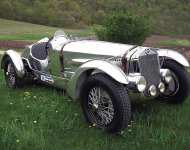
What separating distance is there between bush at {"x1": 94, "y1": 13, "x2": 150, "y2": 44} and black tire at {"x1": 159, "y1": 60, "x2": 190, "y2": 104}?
6892mm

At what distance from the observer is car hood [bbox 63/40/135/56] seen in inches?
275

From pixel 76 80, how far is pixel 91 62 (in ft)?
1.27

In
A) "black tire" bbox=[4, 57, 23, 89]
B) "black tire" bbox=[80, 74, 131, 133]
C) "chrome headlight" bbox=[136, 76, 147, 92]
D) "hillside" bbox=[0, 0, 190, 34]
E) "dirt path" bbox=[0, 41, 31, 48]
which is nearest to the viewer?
"black tire" bbox=[80, 74, 131, 133]

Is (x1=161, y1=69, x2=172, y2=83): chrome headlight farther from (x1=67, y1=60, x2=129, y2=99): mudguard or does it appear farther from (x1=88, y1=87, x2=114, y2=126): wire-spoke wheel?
(x1=88, y1=87, x2=114, y2=126): wire-spoke wheel

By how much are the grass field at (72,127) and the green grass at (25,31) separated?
15.7 metres

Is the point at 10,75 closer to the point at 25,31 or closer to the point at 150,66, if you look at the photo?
the point at 150,66

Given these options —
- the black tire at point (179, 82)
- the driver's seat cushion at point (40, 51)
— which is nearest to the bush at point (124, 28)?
the driver's seat cushion at point (40, 51)

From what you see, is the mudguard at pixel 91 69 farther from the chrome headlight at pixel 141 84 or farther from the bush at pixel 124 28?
the bush at pixel 124 28

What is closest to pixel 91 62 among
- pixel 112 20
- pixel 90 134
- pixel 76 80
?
pixel 76 80

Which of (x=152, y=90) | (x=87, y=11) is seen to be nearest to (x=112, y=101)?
(x=152, y=90)

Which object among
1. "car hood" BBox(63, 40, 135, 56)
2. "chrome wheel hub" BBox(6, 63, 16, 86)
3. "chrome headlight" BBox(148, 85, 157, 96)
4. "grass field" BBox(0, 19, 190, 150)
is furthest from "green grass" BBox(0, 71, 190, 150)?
"car hood" BBox(63, 40, 135, 56)

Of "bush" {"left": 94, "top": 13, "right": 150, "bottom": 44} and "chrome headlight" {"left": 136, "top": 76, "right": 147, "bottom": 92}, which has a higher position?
"bush" {"left": 94, "top": 13, "right": 150, "bottom": 44}

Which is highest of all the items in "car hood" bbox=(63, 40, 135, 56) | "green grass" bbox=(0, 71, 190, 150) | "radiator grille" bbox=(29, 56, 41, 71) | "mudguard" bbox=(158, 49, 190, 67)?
A: "car hood" bbox=(63, 40, 135, 56)

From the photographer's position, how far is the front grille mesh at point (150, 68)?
667 centimetres
